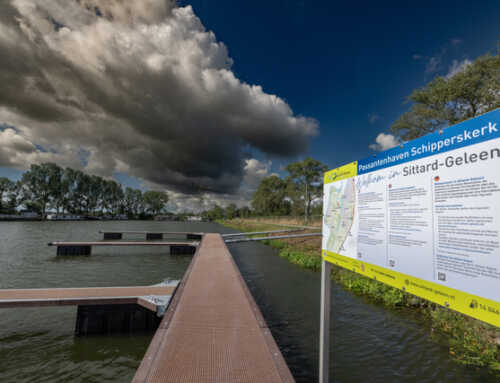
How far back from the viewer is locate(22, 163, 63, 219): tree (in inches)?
3083

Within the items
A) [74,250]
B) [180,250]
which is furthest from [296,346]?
[74,250]

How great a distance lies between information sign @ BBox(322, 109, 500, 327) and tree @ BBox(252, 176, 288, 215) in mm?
73740

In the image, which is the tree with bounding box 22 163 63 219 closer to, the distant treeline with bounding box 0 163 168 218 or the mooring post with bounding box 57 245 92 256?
the distant treeline with bounding box 0 163 168 218

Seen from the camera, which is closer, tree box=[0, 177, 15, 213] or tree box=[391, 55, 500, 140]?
tree box=[391, 55, 500, 140]

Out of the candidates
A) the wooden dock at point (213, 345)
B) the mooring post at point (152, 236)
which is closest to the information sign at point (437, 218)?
the wooden dock at point (213, 345)

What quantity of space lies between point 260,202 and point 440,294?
3062 inches

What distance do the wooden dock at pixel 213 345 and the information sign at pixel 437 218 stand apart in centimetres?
181

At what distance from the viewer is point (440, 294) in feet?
5.99

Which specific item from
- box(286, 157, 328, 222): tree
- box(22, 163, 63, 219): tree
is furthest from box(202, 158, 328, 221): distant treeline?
box(22, 163, 63, 219): tree

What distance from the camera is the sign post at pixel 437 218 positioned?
153cm

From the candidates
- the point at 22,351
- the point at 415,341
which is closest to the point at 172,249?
the point at 22,351

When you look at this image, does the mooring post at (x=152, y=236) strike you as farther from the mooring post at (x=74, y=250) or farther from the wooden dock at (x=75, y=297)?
the wooden dock at (x=75, y=297)

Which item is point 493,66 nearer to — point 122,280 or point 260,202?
point 122,280

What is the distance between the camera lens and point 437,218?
1.87 m
